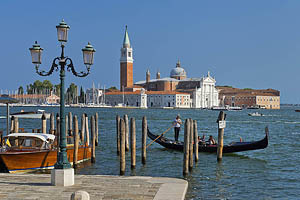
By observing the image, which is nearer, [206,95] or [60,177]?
[60,177]

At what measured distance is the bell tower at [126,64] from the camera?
104 m

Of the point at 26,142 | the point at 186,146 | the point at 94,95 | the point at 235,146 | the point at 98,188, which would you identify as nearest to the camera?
the point at 98,188

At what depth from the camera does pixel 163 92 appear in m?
102

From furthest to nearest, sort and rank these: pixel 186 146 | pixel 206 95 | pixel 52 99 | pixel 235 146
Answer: pixel 52 99
pixel 206 95
pixel 235 146
pixel 186 146

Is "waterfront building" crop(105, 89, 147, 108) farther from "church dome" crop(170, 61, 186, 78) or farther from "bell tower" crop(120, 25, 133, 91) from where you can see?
"church dome" crop(170, 61, 186, 78)

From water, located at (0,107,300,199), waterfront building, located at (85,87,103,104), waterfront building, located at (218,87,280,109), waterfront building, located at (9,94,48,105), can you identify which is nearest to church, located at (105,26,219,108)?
waterfront building, located at (85,87,103,104)

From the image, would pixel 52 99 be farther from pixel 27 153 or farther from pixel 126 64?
pixel 27 153

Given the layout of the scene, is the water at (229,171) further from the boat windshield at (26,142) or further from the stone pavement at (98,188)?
the stone pavement at (98,188)

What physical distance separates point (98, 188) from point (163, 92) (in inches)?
3755

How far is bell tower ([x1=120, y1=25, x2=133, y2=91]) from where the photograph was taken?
104 m

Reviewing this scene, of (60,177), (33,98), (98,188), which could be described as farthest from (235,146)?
(33,98)

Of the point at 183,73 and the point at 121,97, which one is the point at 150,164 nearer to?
the point at 121,97

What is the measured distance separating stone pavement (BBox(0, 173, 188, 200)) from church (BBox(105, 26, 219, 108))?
92.2 m

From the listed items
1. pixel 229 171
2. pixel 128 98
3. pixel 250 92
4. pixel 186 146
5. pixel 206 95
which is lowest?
pixel 229 171
